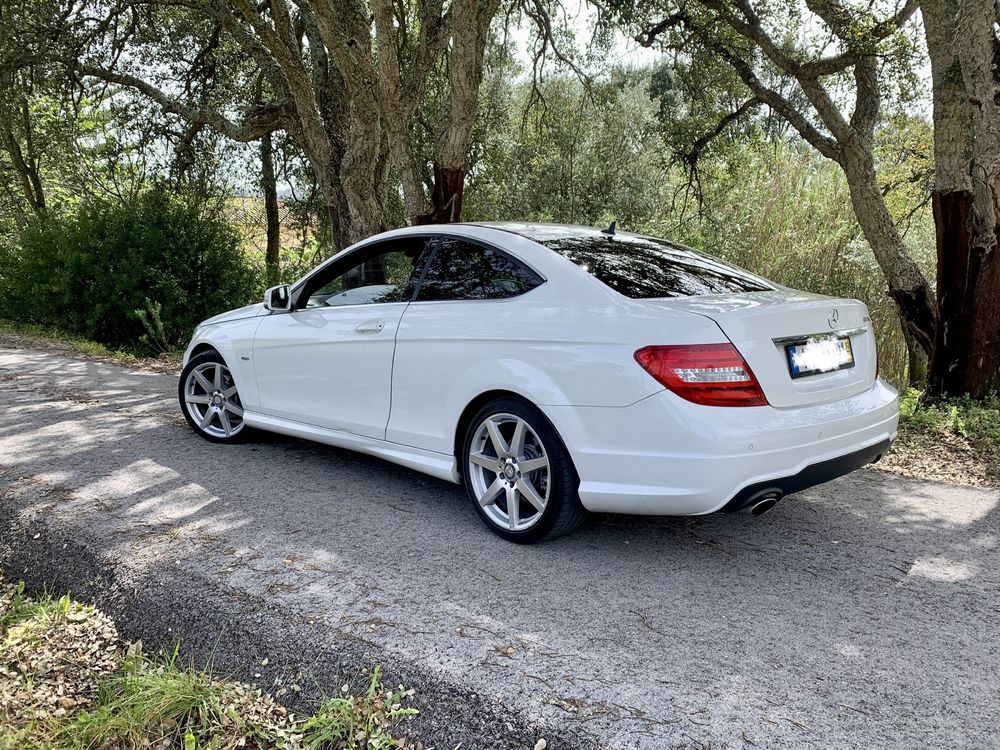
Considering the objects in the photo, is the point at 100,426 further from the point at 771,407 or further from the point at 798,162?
the point at 798,162

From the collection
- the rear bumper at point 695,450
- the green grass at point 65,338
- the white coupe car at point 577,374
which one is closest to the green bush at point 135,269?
the green grass at point 65,338

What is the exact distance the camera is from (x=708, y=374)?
3117 millimetres

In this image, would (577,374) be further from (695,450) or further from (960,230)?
(960,230)

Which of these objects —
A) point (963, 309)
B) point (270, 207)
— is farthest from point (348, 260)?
point (270, 207)

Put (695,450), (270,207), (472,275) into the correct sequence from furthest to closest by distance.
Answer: (270,207), (472,275), (695,450)

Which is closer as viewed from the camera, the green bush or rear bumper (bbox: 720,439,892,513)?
rear bumper (bbox: 720,439,892,513)

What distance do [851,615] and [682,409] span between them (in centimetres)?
108

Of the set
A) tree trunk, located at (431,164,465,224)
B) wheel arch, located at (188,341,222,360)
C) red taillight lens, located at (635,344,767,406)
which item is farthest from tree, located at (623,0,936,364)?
wheel arch, located at (188,341,222,360)

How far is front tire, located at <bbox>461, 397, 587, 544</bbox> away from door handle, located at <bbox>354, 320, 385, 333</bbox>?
882mm

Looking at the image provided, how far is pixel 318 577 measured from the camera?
3.38 meters

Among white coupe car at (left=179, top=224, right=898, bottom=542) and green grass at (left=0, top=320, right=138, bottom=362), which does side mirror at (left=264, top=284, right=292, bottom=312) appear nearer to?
white coupe car at (left=179, top=224, right=898, bottom=542)

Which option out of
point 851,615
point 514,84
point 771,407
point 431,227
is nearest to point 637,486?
point 771,407

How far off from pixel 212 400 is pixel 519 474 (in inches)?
120

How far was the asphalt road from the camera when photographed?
2434mm
